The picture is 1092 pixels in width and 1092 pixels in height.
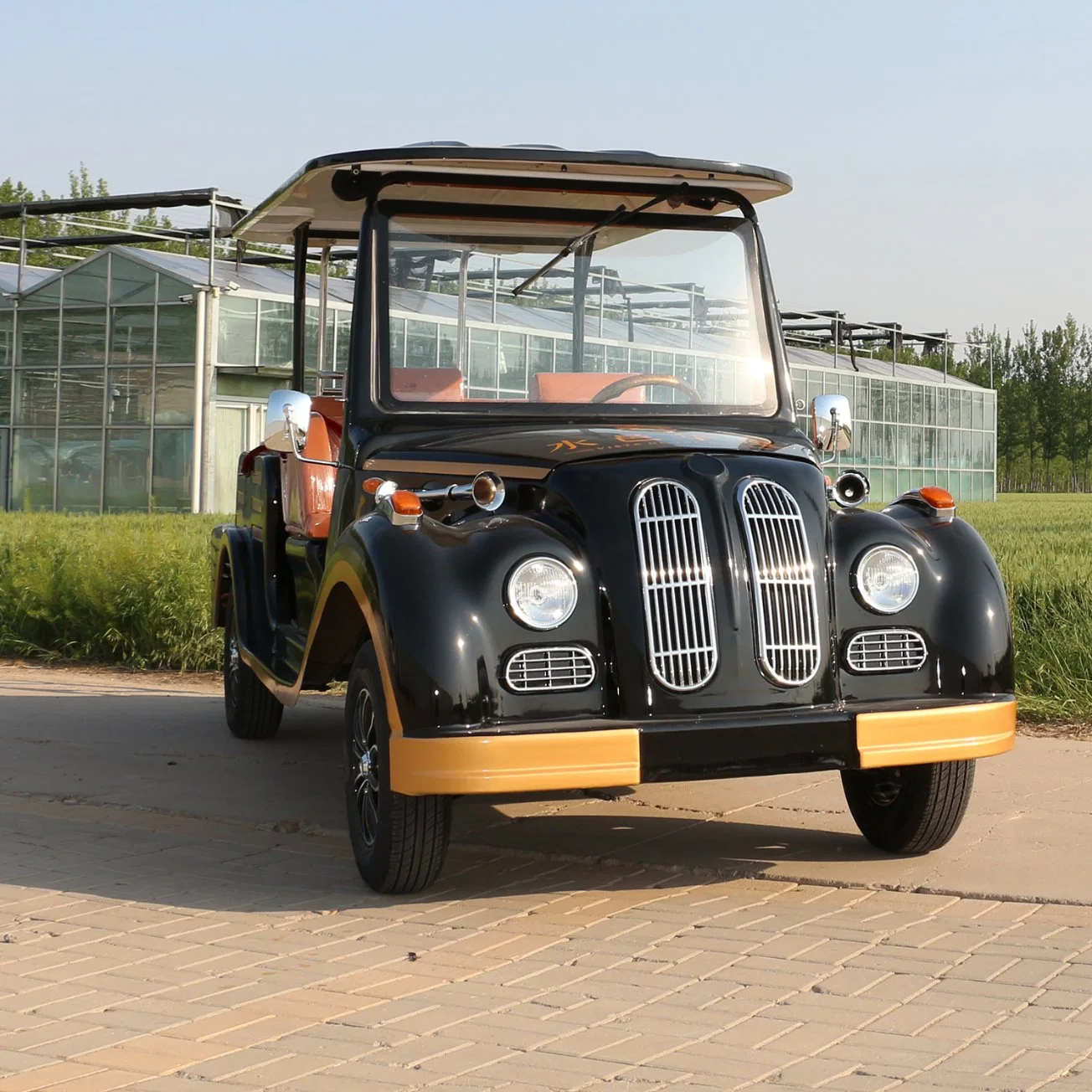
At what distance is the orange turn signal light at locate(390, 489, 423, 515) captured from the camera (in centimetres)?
507

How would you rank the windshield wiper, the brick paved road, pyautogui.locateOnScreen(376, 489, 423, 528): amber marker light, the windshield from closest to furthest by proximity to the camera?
1. the brick paved road
2. pyautogui.locateOnScreen(376, 489, 423, 528): amber marker light
3. the windshield
4. the windshield wiper

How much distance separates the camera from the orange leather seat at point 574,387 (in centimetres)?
617

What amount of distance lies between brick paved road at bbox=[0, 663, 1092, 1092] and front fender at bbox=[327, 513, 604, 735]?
26.4 inches

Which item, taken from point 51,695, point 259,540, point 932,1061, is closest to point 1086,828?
point 932,1061

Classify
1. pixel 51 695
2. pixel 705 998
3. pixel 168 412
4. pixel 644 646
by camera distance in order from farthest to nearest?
pixel 168 412 → pixel 51 695 → pixel 644 646 → pixel 705 998

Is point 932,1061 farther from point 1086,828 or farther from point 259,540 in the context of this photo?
point 259,540

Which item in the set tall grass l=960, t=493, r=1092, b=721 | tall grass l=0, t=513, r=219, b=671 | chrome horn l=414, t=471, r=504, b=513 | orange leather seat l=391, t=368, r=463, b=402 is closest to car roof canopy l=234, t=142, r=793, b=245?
orange leather seat l=391, t=368, r=463, b=402

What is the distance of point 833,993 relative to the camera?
166 inches

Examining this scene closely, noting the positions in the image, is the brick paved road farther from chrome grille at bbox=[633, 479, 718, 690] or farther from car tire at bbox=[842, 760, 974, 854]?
chrome grille at bbox=[633, 479, 718, 690]

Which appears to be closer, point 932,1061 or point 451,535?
point 932,1061

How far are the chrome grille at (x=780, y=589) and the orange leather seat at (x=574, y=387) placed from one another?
4.14 ft

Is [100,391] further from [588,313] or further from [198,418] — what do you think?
[588,313]

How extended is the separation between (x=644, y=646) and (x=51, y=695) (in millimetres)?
6680

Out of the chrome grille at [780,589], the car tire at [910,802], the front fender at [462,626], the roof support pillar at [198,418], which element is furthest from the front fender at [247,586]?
the roof support pillar at [198,418]
